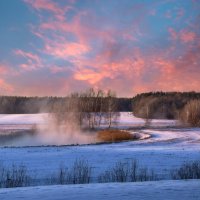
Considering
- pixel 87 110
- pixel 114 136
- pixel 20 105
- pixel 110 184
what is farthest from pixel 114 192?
pixel 20 105

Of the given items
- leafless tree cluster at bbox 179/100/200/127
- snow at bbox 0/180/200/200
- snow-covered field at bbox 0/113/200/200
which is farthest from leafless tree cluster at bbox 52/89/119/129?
snow at bbox 0/180/200/200

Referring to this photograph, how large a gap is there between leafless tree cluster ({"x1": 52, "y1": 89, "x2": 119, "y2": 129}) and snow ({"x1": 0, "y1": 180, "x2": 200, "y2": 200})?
67.0 meters

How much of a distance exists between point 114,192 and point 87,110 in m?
78.0

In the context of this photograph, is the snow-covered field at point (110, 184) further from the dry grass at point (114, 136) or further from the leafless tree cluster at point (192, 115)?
the leafless tree cluster at point (192, 115)

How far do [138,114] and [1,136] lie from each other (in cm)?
8061

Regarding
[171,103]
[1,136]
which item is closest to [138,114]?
[171,103]

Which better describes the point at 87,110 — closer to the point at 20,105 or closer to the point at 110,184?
Result: the point at 110,184

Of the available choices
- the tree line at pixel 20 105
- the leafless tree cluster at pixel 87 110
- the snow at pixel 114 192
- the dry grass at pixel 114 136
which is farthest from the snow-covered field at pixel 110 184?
the tree line at pixel 20 105

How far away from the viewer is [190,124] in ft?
287

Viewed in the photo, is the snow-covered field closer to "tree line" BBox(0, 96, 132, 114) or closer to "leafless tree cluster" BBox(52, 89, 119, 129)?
"leafless tree cluster" BBox(52, 89, 119, 129)

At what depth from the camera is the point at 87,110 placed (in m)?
91.2

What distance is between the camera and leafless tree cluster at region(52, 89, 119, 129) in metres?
85.9

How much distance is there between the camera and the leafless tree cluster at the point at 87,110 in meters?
85.9

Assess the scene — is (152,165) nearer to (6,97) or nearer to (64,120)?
(64,120)
